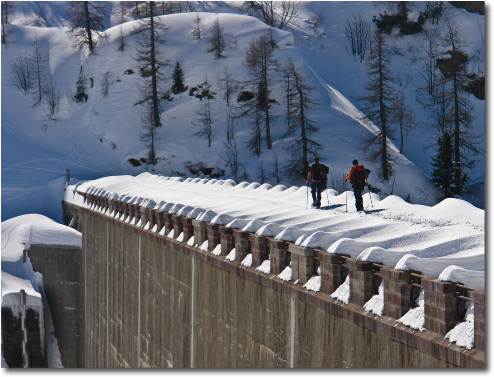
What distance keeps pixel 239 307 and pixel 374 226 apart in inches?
109

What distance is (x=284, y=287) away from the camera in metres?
9.02

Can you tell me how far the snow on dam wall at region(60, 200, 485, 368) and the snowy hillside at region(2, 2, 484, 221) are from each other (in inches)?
835

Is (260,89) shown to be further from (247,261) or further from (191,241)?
(247,261)

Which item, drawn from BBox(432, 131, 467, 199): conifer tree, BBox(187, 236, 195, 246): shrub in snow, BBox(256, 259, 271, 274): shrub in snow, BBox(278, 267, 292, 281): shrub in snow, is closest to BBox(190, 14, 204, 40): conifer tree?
BBox(432, 131, 467, 199): conifer tree

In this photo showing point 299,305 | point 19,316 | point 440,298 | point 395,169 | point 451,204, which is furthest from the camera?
point 395,169

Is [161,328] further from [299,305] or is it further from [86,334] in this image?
[86,334]

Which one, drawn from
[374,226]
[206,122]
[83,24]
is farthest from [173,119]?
[374,226]

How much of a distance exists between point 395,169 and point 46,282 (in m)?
23.9

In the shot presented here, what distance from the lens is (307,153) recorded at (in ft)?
153

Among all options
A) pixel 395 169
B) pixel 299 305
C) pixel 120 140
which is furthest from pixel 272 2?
pixel 299 305

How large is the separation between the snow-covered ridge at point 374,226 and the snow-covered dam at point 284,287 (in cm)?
2

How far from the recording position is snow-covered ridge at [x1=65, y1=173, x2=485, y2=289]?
6812 mm

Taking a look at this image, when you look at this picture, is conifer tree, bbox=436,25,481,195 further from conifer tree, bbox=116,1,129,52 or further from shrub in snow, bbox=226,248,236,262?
conifer tree, bbox=116,1,129,52

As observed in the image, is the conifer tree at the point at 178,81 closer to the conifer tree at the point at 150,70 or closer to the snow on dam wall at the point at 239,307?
the conifer tree at the point at 150,70
